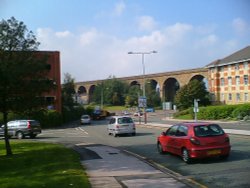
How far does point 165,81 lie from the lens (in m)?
133

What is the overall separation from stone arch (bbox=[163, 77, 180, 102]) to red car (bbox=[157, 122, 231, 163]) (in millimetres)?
117897

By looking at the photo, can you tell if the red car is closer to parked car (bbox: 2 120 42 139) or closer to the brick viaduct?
parked car (bbox: 2 120 42 139)

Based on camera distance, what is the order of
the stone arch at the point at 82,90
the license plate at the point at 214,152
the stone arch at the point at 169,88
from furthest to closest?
the stone arch at the point at 82,90, the stone arch at the point at 169,88, the license plate at the point at 214,152

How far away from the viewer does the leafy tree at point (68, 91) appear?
288 feet

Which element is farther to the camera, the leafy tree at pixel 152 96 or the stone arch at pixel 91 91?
the stone arch at pixel 91 91

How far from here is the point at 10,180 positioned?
1173cm

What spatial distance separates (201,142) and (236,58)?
7101 centimetres

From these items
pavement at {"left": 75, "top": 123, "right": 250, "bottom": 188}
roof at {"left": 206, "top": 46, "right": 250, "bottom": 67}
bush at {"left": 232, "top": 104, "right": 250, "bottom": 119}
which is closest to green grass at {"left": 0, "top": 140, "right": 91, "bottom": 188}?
pavement at {"left": 75, "top": 123, "right": 250, "bottom": 188}

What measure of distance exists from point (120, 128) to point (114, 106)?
408 ft

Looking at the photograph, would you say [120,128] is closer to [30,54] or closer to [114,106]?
[30,54]

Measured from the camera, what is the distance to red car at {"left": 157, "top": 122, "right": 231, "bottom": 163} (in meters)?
14.5

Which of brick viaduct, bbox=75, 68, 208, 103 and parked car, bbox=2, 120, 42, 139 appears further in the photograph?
brick viaduct, bbox=75, 68, 208, 103

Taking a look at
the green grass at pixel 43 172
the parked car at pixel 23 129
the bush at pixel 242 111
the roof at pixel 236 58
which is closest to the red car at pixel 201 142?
the green grass at pixel 43 172

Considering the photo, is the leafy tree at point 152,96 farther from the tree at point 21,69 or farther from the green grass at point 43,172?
the green grass at point 43,172
